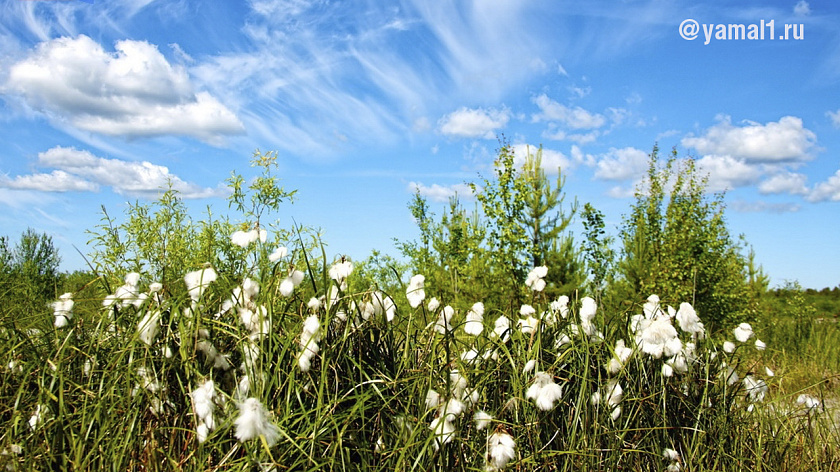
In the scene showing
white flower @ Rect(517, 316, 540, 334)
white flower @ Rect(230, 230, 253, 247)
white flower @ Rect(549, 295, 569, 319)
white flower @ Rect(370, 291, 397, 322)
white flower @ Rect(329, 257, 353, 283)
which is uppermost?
white flower @ Rect(230, 230, 253, 247)

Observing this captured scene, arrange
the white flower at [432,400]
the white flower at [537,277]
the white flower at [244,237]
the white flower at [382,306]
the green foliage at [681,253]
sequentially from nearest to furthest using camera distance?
the white flower at [432,400] < the white flower at [244,237] < the white flower at [382,306] < the white flower at [537,277] < the green foliage at [681,253]

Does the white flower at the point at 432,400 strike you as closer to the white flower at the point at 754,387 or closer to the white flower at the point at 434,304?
the white flower at the point at 434,304

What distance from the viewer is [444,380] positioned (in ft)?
8.66

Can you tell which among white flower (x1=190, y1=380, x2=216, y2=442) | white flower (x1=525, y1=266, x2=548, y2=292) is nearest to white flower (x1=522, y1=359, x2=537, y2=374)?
white flower (x1=525, y1=266, x2=548, y2=292)

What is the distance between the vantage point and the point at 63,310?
8.83 ft

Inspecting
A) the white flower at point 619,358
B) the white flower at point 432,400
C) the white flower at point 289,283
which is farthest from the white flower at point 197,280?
the white flower at point 619,358

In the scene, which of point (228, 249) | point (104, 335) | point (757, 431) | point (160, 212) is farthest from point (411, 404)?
point (160, 212)

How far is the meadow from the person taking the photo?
7.34 ft

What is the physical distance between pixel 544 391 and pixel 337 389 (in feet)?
2.63

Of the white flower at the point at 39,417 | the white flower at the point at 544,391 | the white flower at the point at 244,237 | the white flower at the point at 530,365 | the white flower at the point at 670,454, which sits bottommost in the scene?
the white flower at the point at 670,454

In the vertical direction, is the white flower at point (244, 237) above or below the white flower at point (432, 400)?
above

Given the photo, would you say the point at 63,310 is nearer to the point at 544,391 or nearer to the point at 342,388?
the point at 342,388

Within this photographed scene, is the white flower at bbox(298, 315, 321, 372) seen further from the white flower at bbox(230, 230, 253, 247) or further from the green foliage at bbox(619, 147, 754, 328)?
the green foliage at bbox(619, 147, 754, 328)

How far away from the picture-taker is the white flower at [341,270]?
258 centimetres
